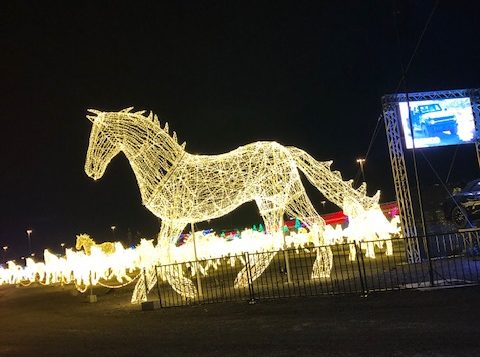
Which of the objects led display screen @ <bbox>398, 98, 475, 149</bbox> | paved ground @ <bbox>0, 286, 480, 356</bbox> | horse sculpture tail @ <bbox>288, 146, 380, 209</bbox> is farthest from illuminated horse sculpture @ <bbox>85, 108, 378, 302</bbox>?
led display screen @ <bbox>398, 98, 475, 149</bbox>

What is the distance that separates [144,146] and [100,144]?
1.01 m

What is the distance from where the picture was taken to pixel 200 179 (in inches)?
497

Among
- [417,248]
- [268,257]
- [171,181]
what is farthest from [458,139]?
[171,181]

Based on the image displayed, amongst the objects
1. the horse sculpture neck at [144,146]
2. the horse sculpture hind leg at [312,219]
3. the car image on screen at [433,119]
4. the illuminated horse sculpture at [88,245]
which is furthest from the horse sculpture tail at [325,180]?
the illuminated horse sculpture at [88,245]

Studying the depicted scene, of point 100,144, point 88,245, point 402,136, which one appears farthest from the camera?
point 88,245

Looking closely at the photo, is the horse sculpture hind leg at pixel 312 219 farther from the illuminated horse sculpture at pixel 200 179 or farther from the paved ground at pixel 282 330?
the paved ground at pixel 282 330

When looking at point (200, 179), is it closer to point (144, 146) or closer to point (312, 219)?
point (144, 146)

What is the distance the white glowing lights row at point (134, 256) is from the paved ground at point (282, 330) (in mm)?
2870

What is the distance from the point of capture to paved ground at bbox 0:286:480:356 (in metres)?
6.59

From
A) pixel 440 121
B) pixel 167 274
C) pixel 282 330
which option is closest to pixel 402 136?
pixel 440 121

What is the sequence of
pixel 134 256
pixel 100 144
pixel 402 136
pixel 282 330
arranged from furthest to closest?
pixel 134 256 < pixel 402 136 < pixel 100 144 < pixel 282 330

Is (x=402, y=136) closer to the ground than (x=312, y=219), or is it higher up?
higher up

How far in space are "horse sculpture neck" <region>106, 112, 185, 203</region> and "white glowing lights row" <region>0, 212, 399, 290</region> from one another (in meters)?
1.89

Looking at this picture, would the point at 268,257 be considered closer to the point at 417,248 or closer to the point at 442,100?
the point at 417,248
